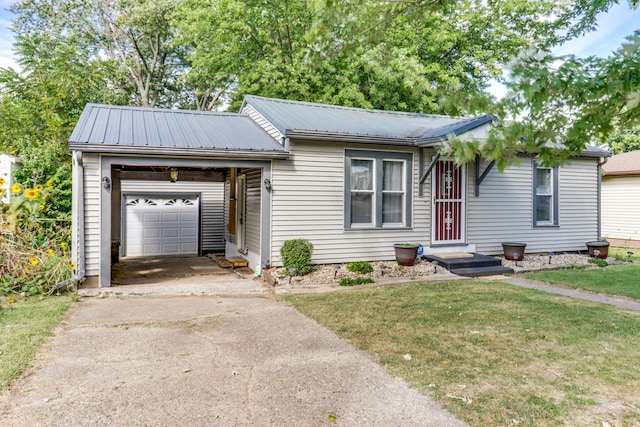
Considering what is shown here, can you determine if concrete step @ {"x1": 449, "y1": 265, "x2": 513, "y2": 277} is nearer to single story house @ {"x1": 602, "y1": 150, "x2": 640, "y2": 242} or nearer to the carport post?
the carport post

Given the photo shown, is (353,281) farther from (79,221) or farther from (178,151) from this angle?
(79,221)

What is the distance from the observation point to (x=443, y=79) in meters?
16.9

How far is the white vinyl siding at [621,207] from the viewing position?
1573cm

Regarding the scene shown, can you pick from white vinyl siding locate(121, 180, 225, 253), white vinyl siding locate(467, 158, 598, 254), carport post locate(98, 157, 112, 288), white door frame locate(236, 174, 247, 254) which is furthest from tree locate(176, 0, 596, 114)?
carport post locate(98, 157, 112, 288)

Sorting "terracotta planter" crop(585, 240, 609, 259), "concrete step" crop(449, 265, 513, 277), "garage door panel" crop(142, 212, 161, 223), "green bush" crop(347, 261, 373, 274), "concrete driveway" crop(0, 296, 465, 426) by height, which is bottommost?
"concrete driveway" crop(0, 296, 465, 426)

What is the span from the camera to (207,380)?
3.54m

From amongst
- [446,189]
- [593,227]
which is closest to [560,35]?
[593,227]

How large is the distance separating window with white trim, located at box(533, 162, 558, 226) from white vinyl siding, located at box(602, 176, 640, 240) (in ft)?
23.4

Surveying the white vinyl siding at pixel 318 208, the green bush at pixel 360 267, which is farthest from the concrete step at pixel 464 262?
the green bush at pixel 360 267

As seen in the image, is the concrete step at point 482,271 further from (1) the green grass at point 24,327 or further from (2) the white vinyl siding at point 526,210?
(1) the green grass at point 24,327

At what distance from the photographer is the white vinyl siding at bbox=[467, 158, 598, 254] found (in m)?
10.2

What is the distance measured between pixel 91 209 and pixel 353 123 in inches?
228

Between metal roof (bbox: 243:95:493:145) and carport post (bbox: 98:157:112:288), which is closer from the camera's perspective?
carport post (bbox: 98:157:112:288)

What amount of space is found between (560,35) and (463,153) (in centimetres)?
1995
